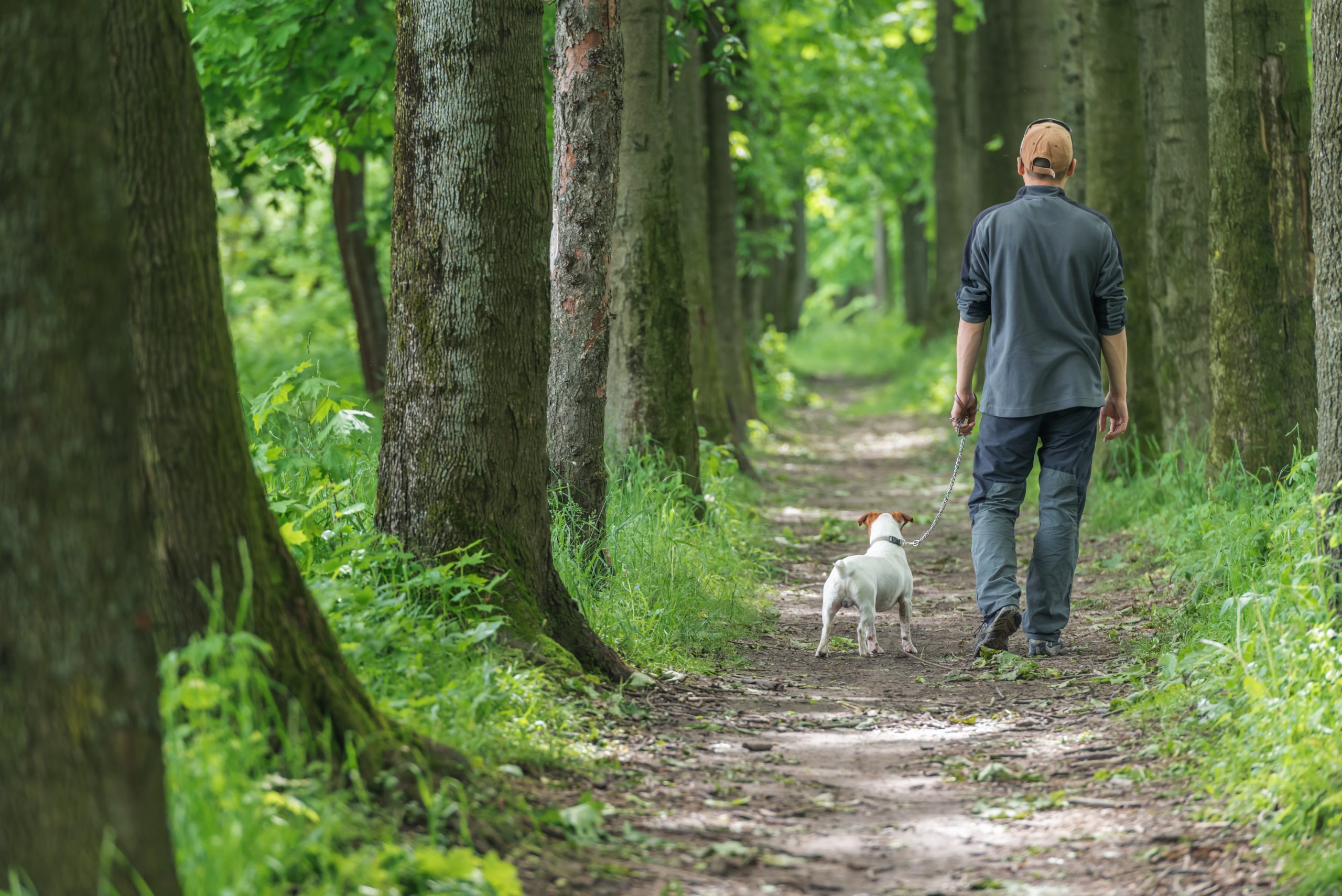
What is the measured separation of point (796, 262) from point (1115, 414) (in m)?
26.1

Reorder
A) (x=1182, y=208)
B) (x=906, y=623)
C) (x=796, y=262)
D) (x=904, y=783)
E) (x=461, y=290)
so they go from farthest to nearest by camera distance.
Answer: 1. (x=796, y=262)
2. (x=1182, y=208)
3. (x=906, y=623)
4. (x=461, y=290)
5. (x=904, y=783)

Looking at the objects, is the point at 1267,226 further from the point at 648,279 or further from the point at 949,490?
the point at 648,279

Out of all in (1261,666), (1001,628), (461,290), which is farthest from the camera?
(1001,628)

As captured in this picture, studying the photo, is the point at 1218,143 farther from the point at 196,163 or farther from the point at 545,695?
the point at 196,163

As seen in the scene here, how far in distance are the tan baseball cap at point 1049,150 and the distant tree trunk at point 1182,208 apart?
381 cm

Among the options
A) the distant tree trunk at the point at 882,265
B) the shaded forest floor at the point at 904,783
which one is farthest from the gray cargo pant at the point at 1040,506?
the distant tree trunk at the point at 882,265

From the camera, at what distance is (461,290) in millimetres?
4777

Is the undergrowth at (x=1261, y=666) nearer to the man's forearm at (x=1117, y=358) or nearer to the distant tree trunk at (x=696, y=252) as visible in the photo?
the man's forearm at (x=1117, y=358)

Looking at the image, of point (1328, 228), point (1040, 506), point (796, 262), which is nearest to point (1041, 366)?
point (1040, 506)

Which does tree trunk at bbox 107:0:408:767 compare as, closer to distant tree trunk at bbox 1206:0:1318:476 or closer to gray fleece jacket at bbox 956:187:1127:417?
gray fleece jacket at bbox 956:187:1127:417

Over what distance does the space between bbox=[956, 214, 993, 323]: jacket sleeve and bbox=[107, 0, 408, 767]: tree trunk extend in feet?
12.3

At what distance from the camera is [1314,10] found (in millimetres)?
4891

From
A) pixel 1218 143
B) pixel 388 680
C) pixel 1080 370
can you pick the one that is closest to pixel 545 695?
pixel 388 680

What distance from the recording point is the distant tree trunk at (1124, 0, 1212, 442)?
9273 mm
